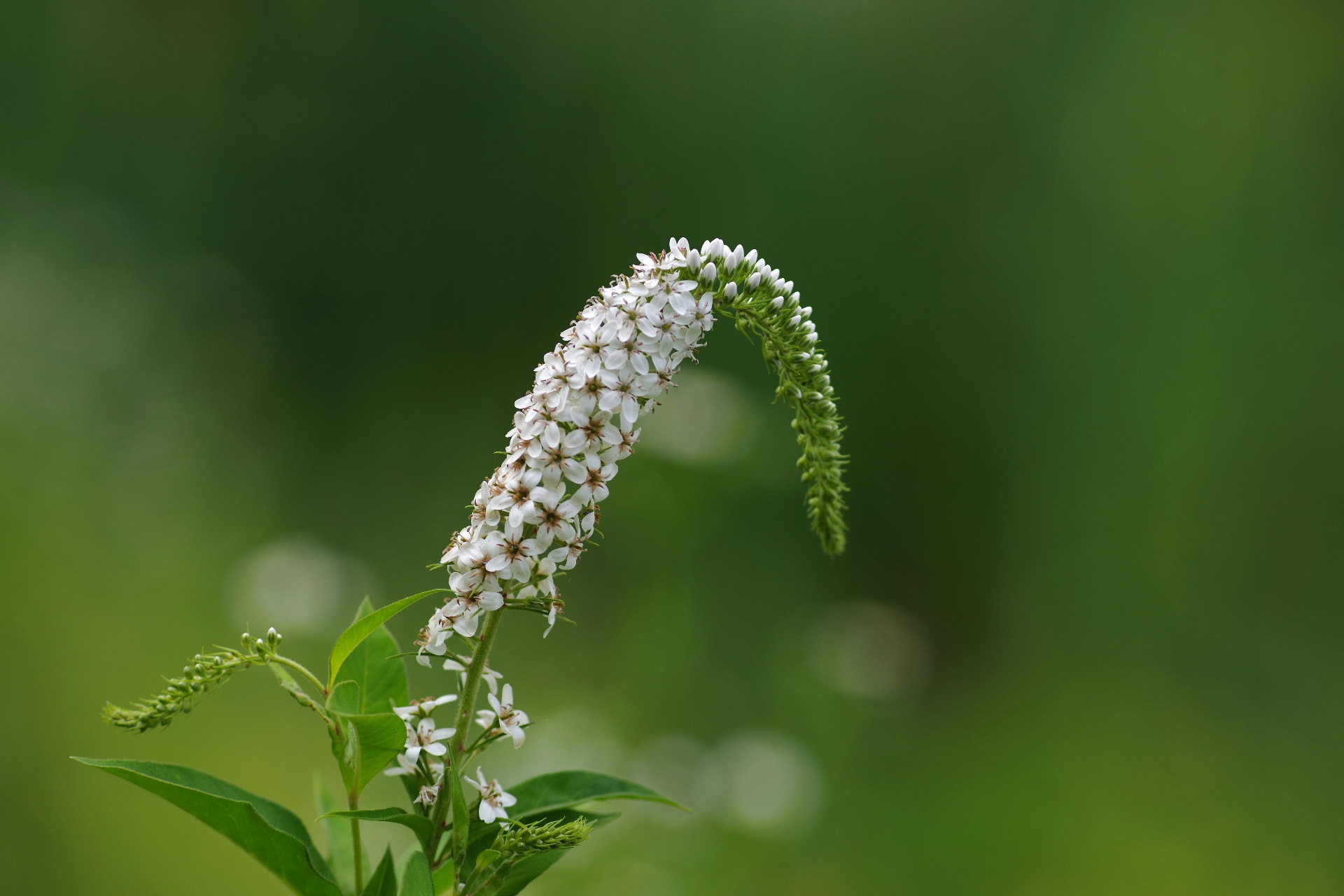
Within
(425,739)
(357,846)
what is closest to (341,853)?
(357,846)

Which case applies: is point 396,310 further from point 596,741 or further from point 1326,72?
point 1326,72

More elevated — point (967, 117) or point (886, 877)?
point (967, 117)

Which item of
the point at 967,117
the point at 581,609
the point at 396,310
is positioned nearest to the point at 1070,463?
the point at 967,117

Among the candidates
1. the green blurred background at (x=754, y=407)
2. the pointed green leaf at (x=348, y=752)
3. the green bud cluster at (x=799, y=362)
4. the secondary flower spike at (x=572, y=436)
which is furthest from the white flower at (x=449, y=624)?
the green blurred background at (x=754, y=407)

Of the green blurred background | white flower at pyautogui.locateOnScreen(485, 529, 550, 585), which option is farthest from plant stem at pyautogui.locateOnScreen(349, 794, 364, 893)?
the green blurred background

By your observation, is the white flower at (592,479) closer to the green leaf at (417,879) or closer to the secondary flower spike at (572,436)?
the secondary flower spike at (572,436)
